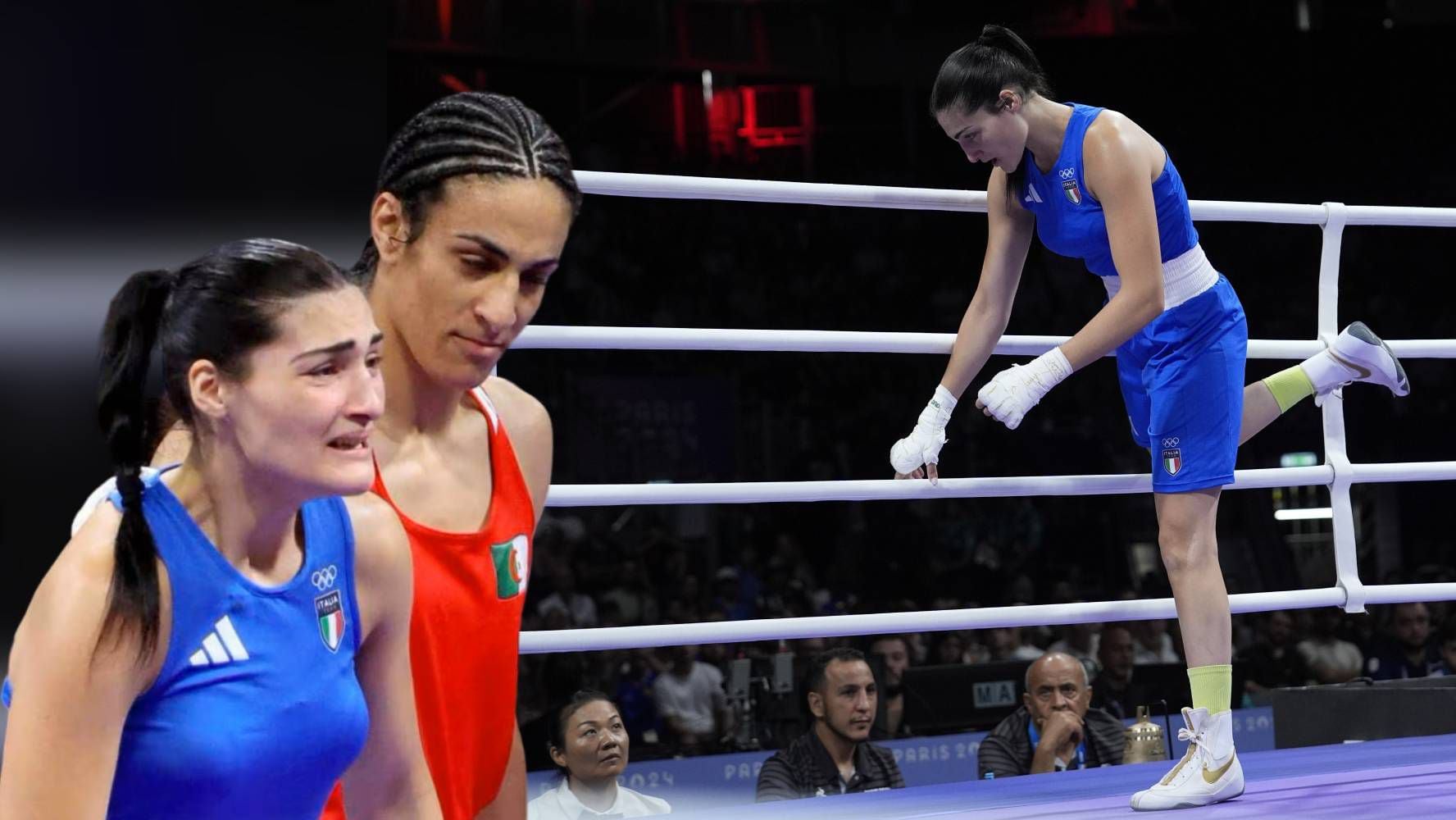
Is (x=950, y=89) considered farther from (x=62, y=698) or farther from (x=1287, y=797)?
(x=62, y=698)

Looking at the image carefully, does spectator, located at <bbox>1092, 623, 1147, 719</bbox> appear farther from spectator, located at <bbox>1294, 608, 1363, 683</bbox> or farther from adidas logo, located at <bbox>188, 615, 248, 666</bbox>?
adidas logo, located at <bbox>188, 615, 248, 666</bbox>

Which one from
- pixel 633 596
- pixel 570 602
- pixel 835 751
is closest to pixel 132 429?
pixel 835 751

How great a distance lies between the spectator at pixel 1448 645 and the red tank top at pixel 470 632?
5.98 m

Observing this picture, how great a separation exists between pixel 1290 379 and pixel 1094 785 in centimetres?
82

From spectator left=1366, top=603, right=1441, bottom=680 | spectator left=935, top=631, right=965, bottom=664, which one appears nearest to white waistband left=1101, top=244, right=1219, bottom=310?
spectator left=935, top=631, right=965, bottom=664

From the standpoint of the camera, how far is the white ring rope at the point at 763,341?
6.83 feet

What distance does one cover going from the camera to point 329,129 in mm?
4160

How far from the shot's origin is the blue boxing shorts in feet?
7.29

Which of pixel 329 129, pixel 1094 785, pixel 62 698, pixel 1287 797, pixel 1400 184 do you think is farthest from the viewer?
pixel 1400 184

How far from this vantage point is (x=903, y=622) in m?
2.27

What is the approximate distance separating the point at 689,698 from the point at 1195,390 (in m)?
4.10

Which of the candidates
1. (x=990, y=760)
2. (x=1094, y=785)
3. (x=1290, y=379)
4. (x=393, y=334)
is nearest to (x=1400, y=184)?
(x=990, y=760)

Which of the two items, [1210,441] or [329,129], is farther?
[329,129]

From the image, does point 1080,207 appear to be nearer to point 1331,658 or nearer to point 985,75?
point 985,75
